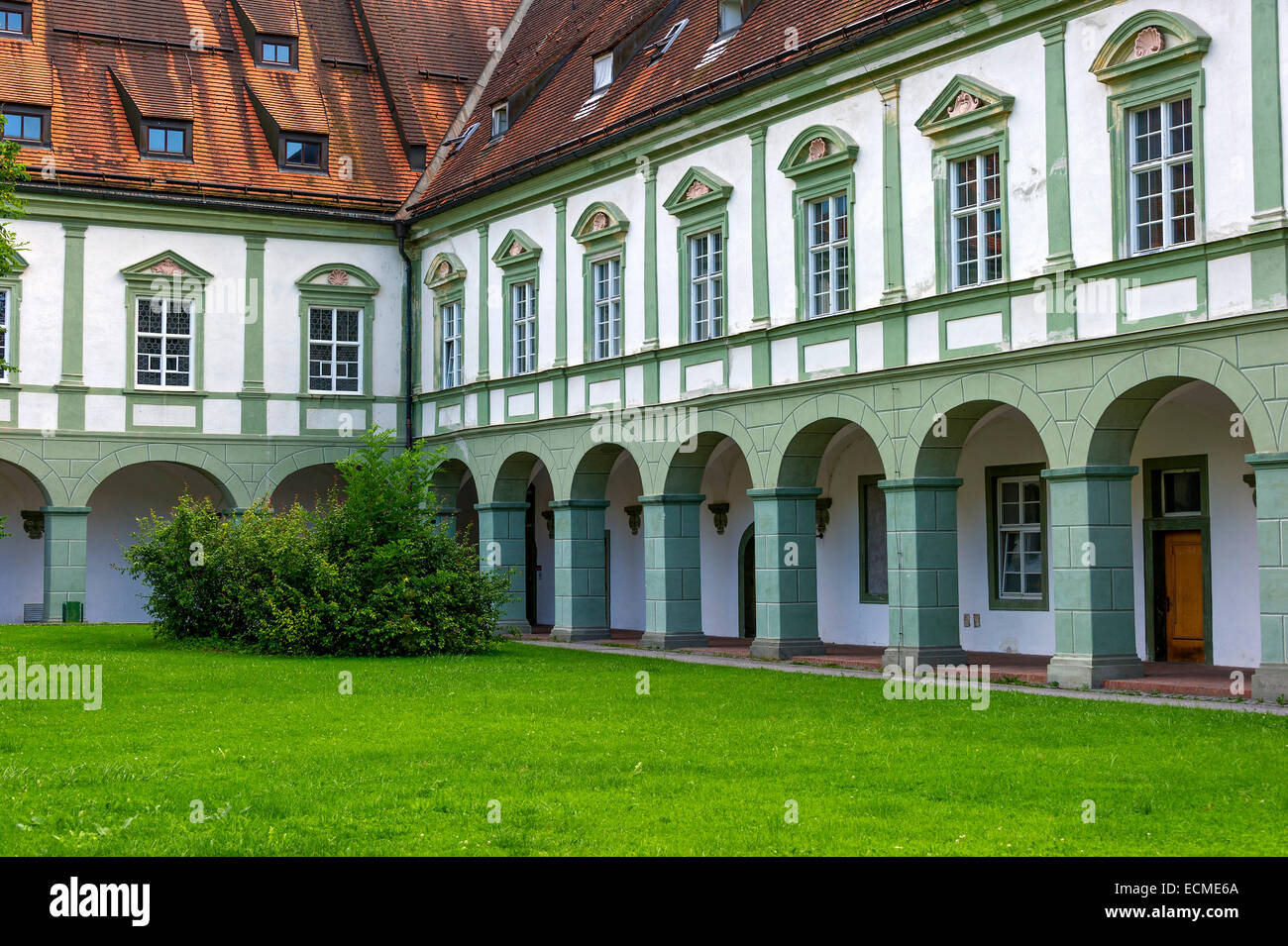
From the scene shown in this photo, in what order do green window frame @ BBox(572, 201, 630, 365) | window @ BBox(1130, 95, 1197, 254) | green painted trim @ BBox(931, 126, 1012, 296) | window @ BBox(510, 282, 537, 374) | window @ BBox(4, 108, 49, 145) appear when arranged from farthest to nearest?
window @ BBox(4, 108, 49, 145) → window @ BBox(510, 282, 537, 374) → green window frame @ BBox(572, 201, 630, 365) → green painted trim @ BBox(931, 126, 1012, 296) → window @ BBox(1130, 95, 1197, 254)

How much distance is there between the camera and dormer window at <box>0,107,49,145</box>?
31234 millimetres

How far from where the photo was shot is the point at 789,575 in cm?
2333

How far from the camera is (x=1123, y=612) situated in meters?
18.7

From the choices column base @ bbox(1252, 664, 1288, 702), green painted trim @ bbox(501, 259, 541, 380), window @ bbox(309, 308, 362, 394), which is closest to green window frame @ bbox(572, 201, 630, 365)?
green painted trim @ bbox(501, 259, 541, 380)

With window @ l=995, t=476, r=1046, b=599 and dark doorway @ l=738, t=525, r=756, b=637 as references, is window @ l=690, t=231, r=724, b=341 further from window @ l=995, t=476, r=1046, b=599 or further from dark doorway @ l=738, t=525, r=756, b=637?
dark doorway @ l=738, t=525, r=756, b=637

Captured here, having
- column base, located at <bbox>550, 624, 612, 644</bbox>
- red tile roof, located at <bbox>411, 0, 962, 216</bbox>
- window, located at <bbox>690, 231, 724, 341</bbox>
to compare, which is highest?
red tile roof, located at <bbox>411, 0, 962, 216</bbox>

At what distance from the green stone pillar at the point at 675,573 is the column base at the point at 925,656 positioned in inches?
208

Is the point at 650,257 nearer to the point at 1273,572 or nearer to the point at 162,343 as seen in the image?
the point at 162,343

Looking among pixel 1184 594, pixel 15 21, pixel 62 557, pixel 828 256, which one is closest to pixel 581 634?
pixel 828 256

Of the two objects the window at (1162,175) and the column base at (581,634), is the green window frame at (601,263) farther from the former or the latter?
the window at (1162,175)

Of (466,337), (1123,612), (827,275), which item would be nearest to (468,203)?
(466,337)

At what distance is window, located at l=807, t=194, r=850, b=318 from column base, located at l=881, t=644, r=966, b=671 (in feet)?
15.6

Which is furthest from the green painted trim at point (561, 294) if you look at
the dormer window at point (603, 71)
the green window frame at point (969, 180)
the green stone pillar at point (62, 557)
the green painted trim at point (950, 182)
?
the green stone pillar at point (62, 557)

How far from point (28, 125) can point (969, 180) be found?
1928 centimetres
